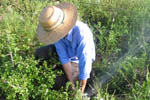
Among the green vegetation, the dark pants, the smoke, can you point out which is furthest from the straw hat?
the smoke

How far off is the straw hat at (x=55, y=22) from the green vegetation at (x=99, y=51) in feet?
1.75

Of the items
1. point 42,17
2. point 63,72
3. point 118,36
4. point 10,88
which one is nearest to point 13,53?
point 10,88

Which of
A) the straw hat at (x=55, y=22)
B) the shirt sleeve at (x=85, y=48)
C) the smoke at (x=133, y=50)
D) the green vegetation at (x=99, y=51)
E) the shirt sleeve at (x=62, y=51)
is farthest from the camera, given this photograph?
the smoke at (x=133, y=50)

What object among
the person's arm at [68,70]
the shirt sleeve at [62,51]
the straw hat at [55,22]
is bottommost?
the person's arm at [68,70]

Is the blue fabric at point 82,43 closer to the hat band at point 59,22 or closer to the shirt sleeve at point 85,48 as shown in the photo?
the shirt sleeve at point 85,48

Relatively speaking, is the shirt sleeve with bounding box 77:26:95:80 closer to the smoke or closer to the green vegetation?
the green vegetation

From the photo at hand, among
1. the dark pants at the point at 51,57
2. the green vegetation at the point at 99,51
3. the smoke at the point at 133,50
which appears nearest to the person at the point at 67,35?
the dark pants at the point at 51,57

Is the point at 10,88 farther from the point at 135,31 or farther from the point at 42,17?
the point at 135,31

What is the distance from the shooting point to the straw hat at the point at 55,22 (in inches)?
72.2

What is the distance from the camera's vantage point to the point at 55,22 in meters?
1.85

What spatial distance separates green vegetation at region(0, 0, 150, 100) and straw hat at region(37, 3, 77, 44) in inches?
21.0

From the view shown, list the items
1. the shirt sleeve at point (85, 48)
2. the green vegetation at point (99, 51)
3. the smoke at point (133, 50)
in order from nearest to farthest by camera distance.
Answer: the shirt sleeve at point (85, 48) → the green vegetation at point (99, 51) → the smoke at point (133, 50)

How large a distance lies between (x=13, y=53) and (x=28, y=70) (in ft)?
1.52

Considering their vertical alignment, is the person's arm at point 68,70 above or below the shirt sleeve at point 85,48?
→ below
